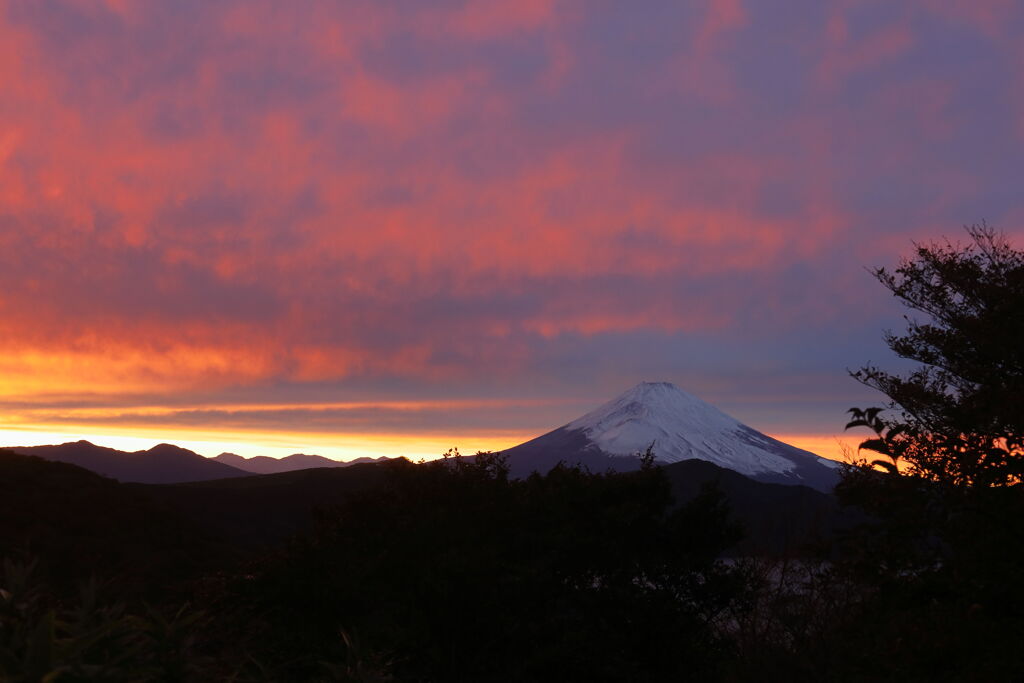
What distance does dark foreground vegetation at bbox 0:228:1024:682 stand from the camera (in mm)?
5043

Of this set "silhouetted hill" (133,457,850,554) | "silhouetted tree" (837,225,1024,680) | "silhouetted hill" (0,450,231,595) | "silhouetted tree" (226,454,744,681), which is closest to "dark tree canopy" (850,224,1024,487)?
"silhouetted tree" (837,225,1024,680)

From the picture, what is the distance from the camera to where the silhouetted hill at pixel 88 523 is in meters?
52.9

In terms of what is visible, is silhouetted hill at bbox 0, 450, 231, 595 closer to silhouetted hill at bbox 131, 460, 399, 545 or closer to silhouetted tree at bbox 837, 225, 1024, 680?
silhouetted hill at bbox 131, 460, 399, 545

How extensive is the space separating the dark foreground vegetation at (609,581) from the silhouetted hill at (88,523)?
5.32 metres

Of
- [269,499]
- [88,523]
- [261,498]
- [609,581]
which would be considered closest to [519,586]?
[609,581]

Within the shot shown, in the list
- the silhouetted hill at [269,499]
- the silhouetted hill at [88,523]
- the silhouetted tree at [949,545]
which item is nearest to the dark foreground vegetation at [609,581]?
the silhouetted tree at [949,545]

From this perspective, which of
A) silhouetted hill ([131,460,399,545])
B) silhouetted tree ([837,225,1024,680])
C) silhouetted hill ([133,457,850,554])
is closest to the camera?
silhouetted tree ([837,225,1024,680])

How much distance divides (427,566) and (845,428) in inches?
800

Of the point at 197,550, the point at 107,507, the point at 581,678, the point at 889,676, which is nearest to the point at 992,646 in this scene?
the point at 889,676

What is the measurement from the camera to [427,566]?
2680 centimetres

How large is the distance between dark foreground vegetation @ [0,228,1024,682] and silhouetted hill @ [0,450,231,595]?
5.32 metres

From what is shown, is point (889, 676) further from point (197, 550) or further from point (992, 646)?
point (197, 550)

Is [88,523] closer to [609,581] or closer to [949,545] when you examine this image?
[609,581]

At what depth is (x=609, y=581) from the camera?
28719 millimetres
